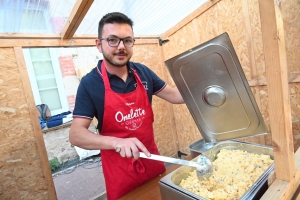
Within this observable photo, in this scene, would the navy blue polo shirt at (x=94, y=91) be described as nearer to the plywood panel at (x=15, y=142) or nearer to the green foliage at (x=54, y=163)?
the plywood panel at (x=15, y=142)

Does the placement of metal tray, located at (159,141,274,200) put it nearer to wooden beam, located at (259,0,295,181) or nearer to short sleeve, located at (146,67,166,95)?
wooden beam, located at (259,0,295,181)

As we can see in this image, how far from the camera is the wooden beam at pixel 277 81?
52cm

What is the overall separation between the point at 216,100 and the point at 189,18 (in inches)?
71.5

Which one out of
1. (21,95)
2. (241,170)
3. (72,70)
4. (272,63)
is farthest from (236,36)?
(72,70)

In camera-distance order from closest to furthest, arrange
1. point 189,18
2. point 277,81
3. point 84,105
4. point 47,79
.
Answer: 1. point 277,81
2. point 84,105
3. point 189,18
4. point 47,79

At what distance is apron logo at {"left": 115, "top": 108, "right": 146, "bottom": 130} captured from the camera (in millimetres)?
1281

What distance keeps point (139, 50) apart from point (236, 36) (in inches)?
51.8

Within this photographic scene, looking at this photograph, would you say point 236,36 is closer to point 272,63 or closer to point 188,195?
point 272,63

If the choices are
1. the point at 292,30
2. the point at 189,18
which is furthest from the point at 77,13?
the point at 292,30

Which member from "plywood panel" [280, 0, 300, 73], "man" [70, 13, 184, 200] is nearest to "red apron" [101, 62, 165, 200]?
"man" [70, 13, 184, 200]

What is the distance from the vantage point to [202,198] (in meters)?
0.72

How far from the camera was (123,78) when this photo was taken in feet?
4.56

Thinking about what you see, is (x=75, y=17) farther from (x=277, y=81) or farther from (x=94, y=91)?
(x=277, y=81)

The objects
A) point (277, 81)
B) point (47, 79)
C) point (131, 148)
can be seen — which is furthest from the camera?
point (47, 79)
